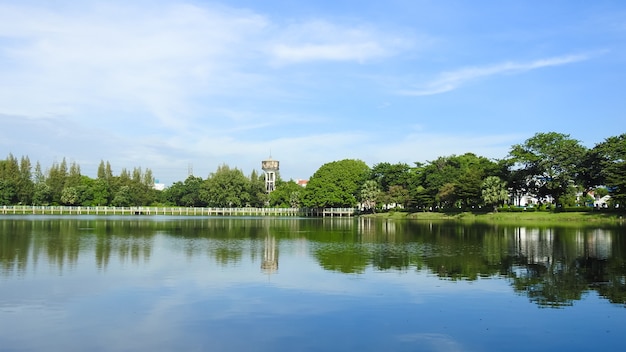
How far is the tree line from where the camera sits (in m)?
82.7

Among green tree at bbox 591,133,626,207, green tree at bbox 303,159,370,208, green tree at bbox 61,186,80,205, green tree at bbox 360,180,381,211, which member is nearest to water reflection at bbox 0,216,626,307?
green tree at bbox 591,133,626,207

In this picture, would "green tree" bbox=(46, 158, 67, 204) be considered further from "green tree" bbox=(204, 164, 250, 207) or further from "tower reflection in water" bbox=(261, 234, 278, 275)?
"tower reflection in water" bbox=(261, 234, 278, 275)

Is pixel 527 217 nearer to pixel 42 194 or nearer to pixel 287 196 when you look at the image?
pixel 287 196

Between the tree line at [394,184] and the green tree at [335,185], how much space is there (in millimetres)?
228

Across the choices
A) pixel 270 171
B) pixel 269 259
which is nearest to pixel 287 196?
pixel 270 171

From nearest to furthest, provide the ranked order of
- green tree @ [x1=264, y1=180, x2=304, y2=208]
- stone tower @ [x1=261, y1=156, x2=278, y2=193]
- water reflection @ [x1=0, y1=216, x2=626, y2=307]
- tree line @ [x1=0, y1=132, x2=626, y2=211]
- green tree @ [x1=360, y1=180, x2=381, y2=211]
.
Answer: water reflection @ [x1=0, y1=216, x2=626, y2=307], tree line @ [x1=0, y1=132, x2=626, y2=211], green tree @ [x1=360, y1=180, x2=381, y2=211], green tree @ [x1=264, y1=180, x2=304, y2=208], stone tower @ [x1=261, y1=156, x2=278, y2=193]

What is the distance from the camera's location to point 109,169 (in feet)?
492

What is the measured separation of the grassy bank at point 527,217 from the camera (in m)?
72.2

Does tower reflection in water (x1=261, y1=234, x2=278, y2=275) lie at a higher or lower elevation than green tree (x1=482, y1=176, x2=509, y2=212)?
lower

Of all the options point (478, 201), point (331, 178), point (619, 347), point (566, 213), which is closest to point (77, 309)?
point (619, 347)

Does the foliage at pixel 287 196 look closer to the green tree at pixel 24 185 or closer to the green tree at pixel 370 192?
the green tree at pixel 370 192

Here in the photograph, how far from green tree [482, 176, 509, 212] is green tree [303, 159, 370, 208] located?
40.5 m

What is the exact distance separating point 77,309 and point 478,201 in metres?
82.2

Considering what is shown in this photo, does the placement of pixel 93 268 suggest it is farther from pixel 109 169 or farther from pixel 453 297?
pixel 109 169
